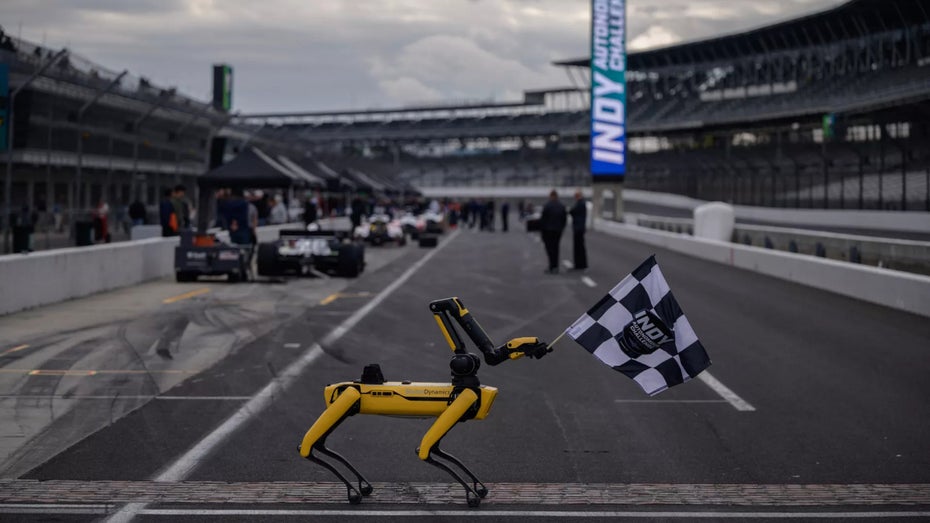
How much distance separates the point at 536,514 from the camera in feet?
16.6

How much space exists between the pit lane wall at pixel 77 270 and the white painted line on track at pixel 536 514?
984cm

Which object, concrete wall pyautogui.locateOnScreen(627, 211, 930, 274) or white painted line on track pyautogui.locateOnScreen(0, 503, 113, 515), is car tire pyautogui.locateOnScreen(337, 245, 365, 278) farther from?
white painted line on track pyautogui.locateOnScreen(0, 503, 113, 515)

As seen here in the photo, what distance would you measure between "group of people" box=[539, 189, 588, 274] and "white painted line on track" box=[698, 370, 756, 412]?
13132 millimetres

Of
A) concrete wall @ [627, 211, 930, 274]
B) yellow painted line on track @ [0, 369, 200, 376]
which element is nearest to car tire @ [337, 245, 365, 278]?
concrete wall @ [627, 211, 930, 274]

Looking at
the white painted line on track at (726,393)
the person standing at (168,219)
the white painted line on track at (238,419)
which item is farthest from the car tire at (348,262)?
the white painted line on track at (726,393)

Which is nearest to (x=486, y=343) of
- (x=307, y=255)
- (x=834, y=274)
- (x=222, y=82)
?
(x=834, y=274)

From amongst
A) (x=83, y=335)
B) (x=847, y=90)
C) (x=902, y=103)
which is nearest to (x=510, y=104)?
(x=847, y=90)

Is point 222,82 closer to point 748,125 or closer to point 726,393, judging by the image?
point 748,125

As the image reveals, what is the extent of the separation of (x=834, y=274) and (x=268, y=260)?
1082cm

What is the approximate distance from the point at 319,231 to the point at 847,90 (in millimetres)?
49542

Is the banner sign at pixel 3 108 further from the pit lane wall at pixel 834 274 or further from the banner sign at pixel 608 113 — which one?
the banner sign at pixel 608 113

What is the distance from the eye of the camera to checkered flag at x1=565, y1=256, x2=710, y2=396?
16.7 feet

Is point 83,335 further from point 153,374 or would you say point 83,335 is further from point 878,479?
point 878,479

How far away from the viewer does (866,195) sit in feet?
143
